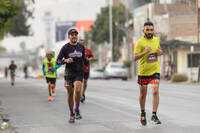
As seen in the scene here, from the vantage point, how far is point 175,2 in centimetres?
7006

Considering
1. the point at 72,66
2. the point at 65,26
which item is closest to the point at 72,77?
the point at 72,66

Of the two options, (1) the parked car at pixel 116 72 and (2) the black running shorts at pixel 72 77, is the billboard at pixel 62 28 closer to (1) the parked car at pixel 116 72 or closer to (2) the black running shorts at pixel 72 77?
(1) the parked car at pixel 116 72

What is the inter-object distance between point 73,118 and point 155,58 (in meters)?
2.21

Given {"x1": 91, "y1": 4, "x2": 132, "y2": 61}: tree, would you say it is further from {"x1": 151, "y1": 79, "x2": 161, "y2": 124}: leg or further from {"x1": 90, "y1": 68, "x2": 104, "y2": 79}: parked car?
{"x1": 151, "y1": 79, "x2": 161, "y2": 124}: leg

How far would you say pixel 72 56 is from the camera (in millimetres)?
11656

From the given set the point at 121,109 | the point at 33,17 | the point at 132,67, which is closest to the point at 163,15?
the point at 132,67

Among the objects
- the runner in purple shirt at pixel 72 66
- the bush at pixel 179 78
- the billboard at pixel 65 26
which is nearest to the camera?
the runner in purple shirt at pixel 72 66

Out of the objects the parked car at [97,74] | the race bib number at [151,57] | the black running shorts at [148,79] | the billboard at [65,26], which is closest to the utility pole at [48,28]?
the billboard at [65,26]

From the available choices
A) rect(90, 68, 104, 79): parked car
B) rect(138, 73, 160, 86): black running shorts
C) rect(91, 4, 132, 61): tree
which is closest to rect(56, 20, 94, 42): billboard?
rect(91, 4, 132, 61): tree

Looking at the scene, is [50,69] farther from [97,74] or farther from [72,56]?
[97,74]

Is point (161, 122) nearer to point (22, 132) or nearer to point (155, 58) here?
point (155, 58)

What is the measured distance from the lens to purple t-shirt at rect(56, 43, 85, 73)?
11.7 metres

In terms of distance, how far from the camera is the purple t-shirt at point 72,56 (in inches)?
459

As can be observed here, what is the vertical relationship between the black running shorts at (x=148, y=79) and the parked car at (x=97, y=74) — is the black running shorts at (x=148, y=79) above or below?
above
